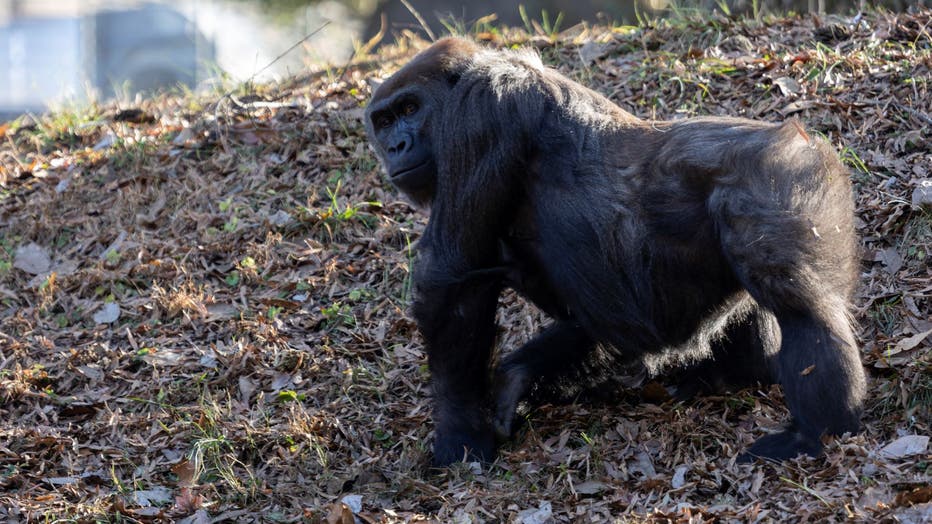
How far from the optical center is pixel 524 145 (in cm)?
493

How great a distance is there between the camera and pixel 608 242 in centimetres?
481

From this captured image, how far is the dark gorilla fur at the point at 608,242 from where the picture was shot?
170 inches

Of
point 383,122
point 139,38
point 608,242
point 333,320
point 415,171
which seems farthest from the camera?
point 139,38

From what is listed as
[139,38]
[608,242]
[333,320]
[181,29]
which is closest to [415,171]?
[608,242]

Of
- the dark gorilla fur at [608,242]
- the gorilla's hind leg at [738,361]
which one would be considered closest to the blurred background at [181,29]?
the dark gorilla fur at [608,242]

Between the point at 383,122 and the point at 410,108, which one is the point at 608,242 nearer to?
the point at 410,108

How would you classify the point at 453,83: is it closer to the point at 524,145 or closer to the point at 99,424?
the point at 524,145

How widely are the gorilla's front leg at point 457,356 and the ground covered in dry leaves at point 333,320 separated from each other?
149 mm

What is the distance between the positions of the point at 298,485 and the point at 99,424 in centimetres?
126

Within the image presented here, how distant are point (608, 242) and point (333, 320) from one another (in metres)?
1.96

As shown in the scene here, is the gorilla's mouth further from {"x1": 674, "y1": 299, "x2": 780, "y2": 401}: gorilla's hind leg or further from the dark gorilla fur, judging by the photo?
{"x1": 674, "y1": 299, "x2": 780, "y2": 401}: gorilla's hind leg

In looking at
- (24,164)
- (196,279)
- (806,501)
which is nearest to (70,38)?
(24,164)

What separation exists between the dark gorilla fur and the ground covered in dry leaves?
0.24 m

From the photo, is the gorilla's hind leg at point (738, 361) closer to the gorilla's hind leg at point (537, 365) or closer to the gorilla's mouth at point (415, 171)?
the gorilla's hind leg at point (537, 365)
